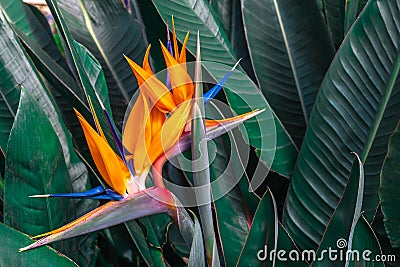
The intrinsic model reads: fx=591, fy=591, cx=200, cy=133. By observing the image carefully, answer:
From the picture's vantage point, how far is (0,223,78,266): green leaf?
25.4 inches

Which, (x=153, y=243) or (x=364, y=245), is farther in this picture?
(x=153, y=243)

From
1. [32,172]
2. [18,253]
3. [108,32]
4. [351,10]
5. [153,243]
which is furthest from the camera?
[108,32]

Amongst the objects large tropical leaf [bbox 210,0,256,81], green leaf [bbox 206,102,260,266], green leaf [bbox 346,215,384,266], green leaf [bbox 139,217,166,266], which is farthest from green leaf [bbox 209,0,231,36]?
green leaf [bbox 346,215,384,266]

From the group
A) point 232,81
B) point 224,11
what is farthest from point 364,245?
point 224,11

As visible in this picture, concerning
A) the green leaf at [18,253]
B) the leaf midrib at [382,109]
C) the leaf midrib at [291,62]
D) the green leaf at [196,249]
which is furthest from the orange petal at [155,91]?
the leaf midrib at [291,62]

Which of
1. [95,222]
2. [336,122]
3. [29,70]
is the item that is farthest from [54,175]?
[336,122]

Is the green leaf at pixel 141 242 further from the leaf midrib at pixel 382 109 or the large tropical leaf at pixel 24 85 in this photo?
the leaf midrib at pixel 382 109

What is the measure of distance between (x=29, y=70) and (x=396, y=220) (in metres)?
0.60

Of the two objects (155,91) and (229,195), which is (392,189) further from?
(155,91)

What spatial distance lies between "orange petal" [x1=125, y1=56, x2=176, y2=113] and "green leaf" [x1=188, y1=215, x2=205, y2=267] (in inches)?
4.5

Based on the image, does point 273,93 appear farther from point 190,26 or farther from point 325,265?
point 325,265

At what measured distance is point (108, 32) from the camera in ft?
3.66

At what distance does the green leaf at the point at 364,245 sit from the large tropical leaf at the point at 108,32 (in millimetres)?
584

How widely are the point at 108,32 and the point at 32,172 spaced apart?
1.35ft
